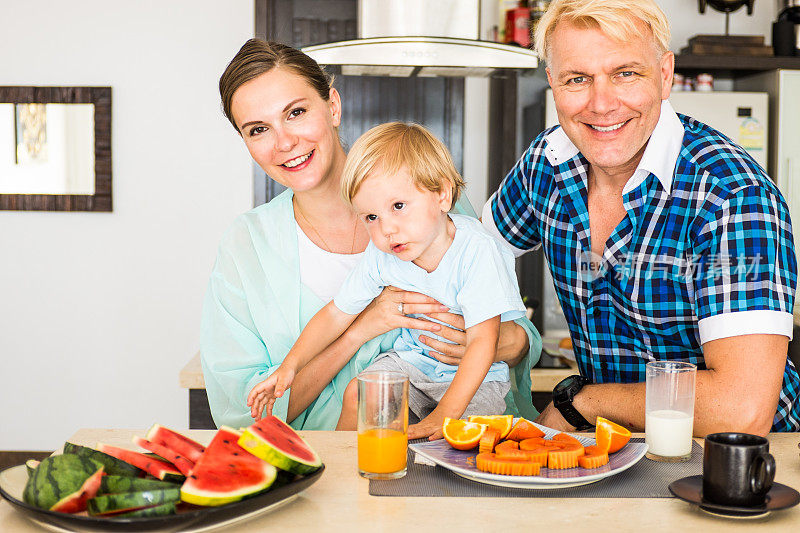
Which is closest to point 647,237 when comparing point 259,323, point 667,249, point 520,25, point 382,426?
point 667,249

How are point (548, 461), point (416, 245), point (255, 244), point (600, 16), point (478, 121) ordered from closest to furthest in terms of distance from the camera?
point (548, 461) → point (600, 16) → point (416, 245) → point (255, 244) → point (478, 121)

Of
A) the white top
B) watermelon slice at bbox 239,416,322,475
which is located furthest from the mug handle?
the white top

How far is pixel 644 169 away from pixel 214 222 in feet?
11.1

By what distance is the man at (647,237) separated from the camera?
154 centimetres

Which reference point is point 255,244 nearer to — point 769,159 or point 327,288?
point 327,288

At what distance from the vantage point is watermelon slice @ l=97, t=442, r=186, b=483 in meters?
1.15

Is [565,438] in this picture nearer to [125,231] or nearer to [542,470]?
[542,470]

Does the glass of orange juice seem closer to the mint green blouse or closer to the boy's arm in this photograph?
the boy's arm

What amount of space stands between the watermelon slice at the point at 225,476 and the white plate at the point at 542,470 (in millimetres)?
292

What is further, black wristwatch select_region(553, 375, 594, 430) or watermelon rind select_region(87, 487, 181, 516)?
black wristwatch select_region(553, 375, 594, 430)

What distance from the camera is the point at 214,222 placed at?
4711 millimetres

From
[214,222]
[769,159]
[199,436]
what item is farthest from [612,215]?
[214,222]

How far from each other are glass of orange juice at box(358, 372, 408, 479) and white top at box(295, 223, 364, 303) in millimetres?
801

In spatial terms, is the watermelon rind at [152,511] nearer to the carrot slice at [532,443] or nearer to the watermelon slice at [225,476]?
the watermelon slice at [225,476]
